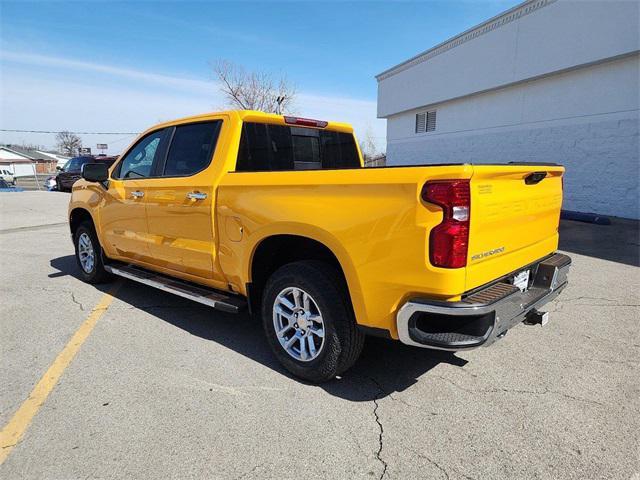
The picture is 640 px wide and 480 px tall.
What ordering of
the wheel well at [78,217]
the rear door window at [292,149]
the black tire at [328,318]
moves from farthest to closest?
1. the wheel well at [78,217]
2. the rear door window at [292,149]
3. the black tire at [328,318]

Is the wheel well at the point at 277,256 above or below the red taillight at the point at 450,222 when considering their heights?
below

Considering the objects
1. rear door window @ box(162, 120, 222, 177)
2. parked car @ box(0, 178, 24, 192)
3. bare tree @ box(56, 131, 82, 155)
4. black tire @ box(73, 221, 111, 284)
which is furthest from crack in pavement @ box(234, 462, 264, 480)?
bare tree @ box(56, 131, 82, 155)

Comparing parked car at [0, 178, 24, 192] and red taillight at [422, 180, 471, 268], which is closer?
red taillight at [422, 180, 471, 268]

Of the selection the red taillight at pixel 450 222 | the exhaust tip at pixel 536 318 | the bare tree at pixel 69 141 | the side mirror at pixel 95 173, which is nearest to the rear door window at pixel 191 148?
the side mirror at pixel 95 173

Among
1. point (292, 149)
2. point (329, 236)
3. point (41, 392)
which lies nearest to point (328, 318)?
point (329, 236)

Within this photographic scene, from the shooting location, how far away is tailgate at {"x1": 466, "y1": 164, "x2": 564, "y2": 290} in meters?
2.43

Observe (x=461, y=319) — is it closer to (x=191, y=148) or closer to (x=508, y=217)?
(x=508, y=217)

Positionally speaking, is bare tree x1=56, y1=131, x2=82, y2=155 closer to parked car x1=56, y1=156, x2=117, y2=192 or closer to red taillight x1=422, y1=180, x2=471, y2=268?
parked car x1=56, y1=156, x2=117, y2=192

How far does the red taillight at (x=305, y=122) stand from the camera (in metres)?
4.08

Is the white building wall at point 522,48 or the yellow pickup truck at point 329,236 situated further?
the white building wall at point 522,48

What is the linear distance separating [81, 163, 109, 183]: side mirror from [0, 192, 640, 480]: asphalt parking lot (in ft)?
4.90

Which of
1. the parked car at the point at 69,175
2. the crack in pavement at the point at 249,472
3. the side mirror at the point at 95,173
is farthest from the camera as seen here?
the parked car at the point at 69,175

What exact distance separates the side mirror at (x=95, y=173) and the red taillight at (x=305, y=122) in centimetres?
231

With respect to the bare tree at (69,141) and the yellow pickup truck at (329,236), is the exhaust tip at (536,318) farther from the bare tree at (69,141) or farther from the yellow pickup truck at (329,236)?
the bare tree at (69,141)
